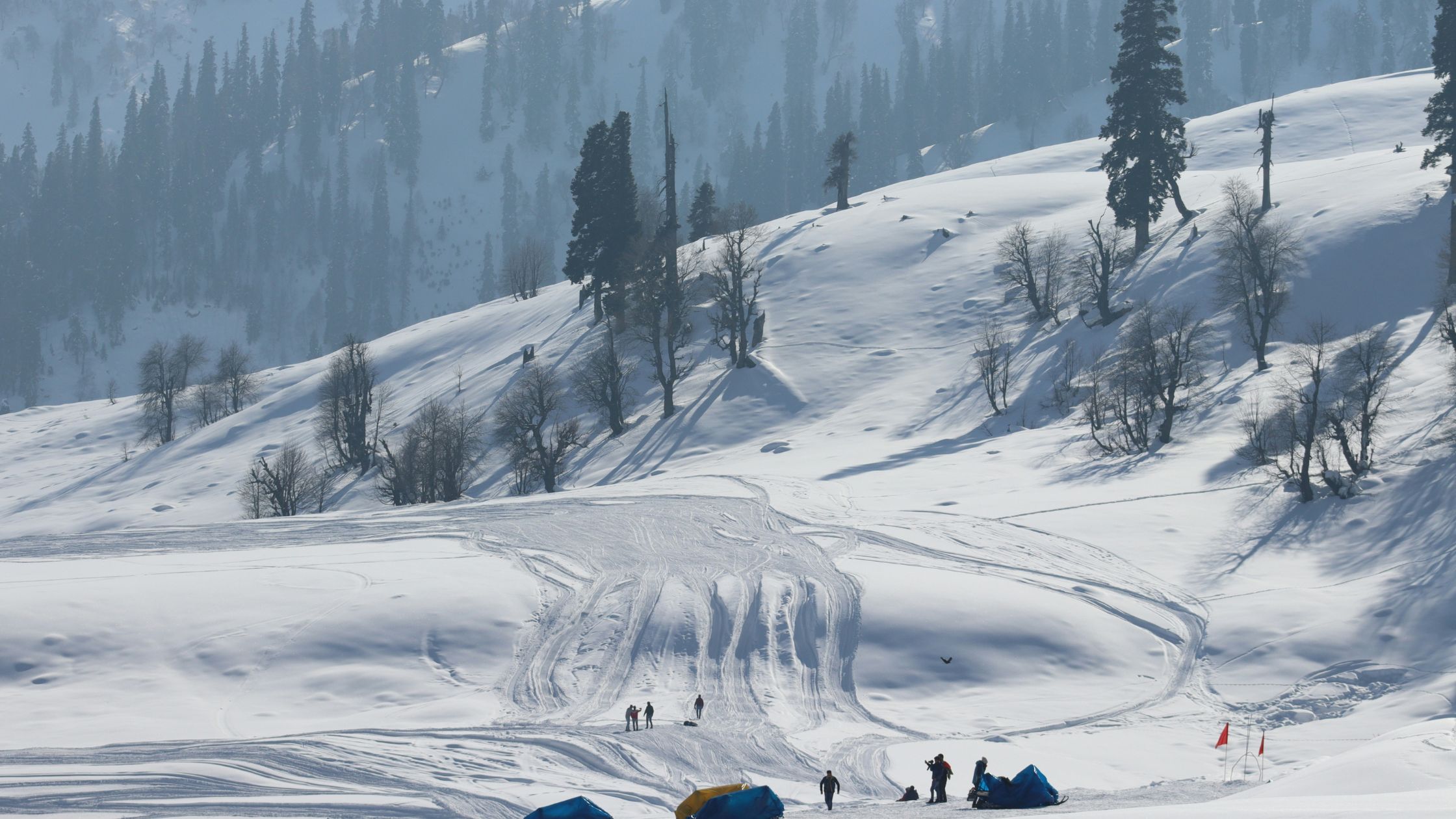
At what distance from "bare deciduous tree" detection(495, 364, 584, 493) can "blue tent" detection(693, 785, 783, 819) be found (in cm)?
3536

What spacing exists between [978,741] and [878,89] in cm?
17522

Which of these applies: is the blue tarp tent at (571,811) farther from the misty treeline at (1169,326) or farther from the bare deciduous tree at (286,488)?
the bare deciduous tree at (286,488)

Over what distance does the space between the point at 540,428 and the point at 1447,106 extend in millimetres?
45742

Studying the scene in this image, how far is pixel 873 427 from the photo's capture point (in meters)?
56.1

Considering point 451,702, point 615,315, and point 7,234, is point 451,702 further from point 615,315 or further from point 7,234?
point 7,234

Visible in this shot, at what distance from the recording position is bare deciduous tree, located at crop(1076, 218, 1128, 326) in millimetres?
59562

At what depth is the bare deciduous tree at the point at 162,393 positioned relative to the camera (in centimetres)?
8194

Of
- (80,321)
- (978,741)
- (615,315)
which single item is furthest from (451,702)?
(80,321)

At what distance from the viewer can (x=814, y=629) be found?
3153cm

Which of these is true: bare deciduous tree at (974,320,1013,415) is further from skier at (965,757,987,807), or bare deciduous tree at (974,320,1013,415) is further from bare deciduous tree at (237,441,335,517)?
skier at (965,757,987,807)

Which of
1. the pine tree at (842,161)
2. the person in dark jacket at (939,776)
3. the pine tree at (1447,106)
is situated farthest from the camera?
the pine tree at (842,161)

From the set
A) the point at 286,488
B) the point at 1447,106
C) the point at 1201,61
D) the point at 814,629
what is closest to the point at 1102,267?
the point at 1447,106

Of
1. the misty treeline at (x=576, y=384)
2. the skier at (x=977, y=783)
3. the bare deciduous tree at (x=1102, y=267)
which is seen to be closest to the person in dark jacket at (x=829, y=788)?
the skier at (x=977, y=783)

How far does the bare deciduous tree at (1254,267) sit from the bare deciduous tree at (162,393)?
228ft
